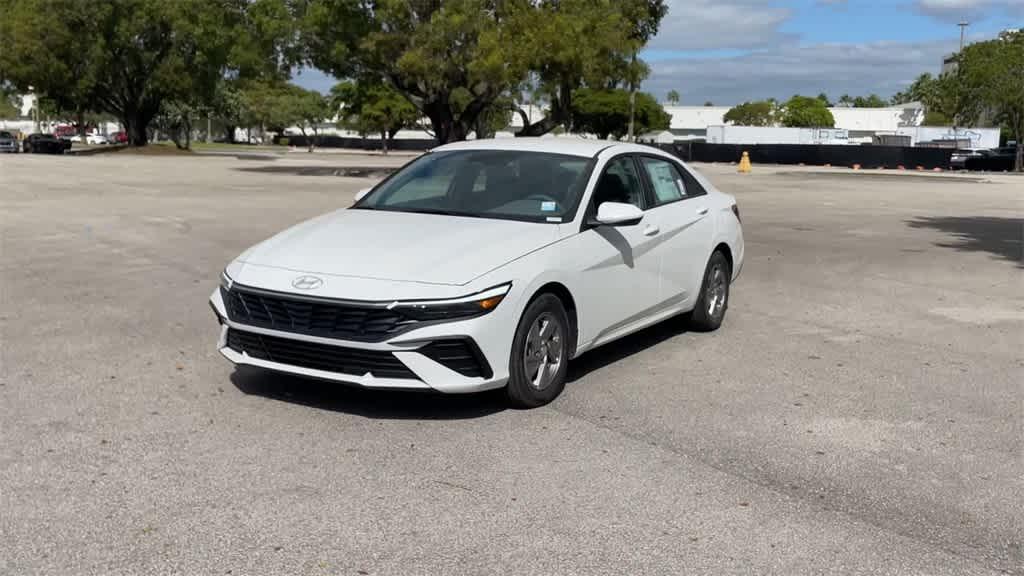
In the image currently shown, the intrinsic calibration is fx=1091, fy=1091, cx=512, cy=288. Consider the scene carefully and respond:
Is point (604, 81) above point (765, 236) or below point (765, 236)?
above

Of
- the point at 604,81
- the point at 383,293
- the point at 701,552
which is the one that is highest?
the point at 604,81

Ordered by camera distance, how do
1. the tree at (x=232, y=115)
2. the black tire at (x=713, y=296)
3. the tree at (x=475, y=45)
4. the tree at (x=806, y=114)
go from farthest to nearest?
1. the tree at (x=806, y=114)
2. the tree at (x=232, y=115)
3. the tree at (x=475, y=45)
4. the black tire at (x=713, y=296)

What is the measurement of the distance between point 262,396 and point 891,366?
4335mm

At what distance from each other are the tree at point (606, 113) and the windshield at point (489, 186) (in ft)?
312

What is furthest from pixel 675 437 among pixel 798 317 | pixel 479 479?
pixel 798 317

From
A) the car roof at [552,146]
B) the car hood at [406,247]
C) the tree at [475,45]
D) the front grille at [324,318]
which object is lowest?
the front grille at [324,318]

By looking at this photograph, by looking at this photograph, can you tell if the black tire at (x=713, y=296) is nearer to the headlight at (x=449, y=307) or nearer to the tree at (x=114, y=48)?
the headlight at (x=449, y=307)

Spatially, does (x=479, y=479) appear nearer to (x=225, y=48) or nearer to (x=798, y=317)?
(x=798, y=317)

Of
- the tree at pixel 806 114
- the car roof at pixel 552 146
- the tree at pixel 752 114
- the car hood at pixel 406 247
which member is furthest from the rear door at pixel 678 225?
the tree at pixel 752 114

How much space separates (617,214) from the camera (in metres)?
6.66

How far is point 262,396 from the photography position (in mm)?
6445

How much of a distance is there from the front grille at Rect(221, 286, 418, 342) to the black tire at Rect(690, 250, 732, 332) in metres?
3.48

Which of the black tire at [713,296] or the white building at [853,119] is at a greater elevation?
the white building at [853,119]

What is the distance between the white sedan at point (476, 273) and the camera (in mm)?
5688
